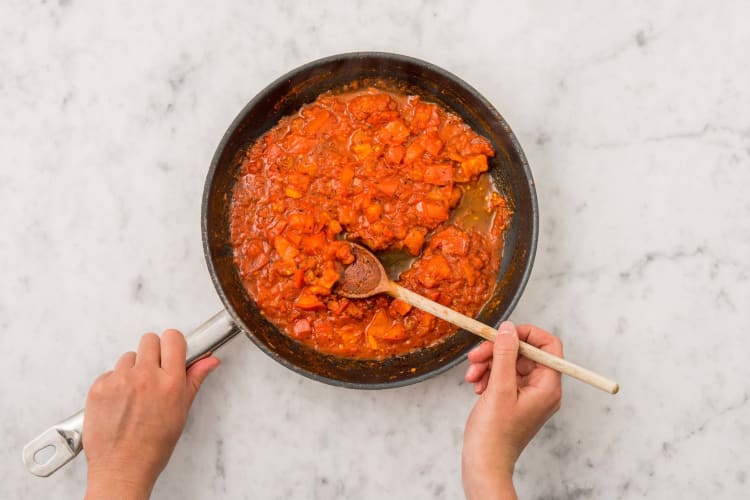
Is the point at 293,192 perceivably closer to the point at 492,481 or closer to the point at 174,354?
the point at 174,354

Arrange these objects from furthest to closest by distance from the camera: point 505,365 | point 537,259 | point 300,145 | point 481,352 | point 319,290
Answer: point 537,259 → point 300,145 → point 319,290 → point 481,352 → point 505,365

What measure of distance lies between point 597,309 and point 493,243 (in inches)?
19.1

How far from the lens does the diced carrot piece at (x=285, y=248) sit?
2.27 metres

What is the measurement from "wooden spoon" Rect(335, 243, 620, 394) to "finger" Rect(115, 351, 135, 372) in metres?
0.74

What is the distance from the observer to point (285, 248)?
89.7 inches

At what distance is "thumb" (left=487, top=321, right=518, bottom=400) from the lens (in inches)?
→ 79.3

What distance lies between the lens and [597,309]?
98.4 inches

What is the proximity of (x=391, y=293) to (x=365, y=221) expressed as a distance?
271mm

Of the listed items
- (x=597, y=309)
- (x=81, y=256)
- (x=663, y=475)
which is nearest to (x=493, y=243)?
(x=597, y=309)

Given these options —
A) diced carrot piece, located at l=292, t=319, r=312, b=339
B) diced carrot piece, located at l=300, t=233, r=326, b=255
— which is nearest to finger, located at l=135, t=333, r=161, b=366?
diced carrot piece, located at l=292, t=319, r=312, b=339

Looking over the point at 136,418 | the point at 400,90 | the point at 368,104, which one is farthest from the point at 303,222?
the point at 136,418

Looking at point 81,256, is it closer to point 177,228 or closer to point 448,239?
point 177,228

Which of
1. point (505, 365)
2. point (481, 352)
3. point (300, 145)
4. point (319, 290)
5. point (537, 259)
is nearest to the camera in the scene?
point (505, 365)

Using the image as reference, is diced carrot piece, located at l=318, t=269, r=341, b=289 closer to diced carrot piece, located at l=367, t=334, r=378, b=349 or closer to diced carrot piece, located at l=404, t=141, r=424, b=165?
diced carrot piece, located at l=367, t=334, r=378, b=349
